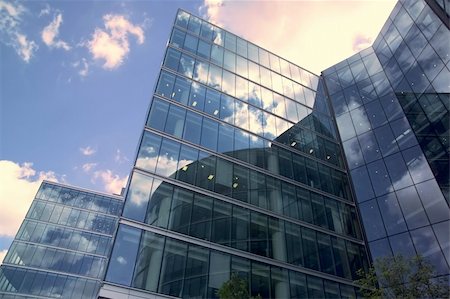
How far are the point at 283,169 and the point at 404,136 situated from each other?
35.5 ft

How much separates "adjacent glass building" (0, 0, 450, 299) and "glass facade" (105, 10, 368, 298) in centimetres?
11

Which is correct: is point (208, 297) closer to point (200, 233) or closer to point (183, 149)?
point (200, 233)

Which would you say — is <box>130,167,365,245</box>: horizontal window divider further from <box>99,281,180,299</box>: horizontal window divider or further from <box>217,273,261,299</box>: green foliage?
<box>217,273,261,299</box>: green foliage

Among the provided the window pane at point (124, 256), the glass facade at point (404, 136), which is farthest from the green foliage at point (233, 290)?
the glass facade at point (404, 136)

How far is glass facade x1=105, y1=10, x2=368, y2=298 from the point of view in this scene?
876 inches

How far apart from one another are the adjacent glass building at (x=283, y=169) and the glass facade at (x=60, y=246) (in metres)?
28.8

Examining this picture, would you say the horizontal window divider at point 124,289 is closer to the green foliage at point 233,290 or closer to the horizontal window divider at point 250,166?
the green foliage at point 233,290

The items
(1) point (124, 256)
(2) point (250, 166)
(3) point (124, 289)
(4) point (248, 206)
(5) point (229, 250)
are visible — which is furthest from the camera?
(2) point (250, 166)

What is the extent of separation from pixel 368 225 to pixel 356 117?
460 inches

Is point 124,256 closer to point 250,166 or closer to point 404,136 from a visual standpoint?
point 250,166

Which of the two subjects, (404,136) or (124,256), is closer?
(124,256)

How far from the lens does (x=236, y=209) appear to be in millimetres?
26672

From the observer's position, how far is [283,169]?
1256 inches

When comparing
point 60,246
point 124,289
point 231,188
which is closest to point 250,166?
point 231,188
